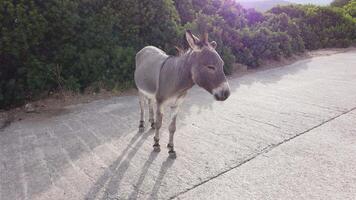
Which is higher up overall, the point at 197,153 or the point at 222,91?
the point at 222,91

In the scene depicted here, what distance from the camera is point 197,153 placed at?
4641 mm

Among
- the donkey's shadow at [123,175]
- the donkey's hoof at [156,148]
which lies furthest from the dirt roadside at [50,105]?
the donkey's hoof at [156,148]

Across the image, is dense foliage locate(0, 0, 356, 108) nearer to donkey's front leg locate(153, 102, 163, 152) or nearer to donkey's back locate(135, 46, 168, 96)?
donkey's back locate(135, 46, 168, 96)

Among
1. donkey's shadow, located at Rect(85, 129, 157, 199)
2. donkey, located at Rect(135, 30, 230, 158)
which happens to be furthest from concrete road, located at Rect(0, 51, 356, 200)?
donkey, located at Rect(135, 30, 230, 158)

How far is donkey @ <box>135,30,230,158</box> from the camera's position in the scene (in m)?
3.67


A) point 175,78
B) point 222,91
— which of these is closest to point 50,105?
point 175,78

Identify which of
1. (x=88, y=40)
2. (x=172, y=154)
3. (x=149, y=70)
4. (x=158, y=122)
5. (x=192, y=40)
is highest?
(x=192, y=40)

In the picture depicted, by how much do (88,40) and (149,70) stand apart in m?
3.99

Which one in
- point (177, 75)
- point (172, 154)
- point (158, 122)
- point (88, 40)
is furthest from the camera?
point (88, 40)

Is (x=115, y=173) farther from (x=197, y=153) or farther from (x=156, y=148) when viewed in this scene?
(x=197, y=153)

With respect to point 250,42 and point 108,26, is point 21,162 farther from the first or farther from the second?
point 250,42

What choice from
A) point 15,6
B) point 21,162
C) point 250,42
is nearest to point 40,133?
point 21,162

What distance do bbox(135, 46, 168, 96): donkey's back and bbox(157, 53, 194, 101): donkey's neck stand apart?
27 cm

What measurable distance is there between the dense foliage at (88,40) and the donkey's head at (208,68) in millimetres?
4792
